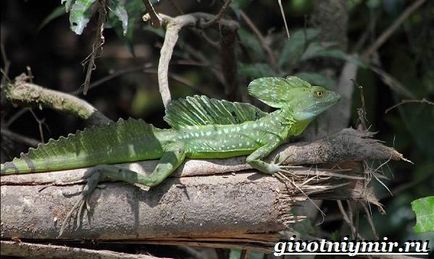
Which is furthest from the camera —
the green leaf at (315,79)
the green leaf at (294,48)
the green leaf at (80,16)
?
the green leaf at (294,48)

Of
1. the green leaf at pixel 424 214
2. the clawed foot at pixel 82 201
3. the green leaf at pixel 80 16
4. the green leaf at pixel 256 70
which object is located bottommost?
the green leaf at pixel 424 214

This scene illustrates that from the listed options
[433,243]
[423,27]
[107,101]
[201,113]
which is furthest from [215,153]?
[107,101]

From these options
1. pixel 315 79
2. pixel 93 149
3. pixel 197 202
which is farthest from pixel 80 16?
pixel 315 79

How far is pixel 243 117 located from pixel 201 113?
20 cm

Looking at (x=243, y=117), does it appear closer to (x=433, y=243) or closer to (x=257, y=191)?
(x=257, y=191)

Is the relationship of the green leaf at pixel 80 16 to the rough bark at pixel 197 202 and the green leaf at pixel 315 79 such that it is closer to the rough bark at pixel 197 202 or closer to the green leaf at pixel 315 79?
the rough bark at pixel 197 202

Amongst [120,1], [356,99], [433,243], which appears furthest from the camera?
[356,99]

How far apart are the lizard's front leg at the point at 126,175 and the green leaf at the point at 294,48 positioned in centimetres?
161

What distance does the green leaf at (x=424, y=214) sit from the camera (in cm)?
308

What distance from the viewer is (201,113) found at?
3553 millimetres

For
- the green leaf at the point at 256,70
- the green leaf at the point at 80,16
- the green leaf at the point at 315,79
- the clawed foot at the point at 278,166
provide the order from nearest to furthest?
the green leaf at the point at 80,16
the clawed foot at the point at 278,166
the green leaf at the point at 256,70
the green leaf at the point at 315,79

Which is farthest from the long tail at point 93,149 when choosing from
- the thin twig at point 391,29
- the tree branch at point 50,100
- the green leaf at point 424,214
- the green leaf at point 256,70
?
the thin twig at point 391,29

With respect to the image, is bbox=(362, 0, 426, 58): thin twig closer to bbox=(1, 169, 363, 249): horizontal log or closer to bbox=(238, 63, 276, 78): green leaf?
bbox=(238, 63, 276, 78): green leaf

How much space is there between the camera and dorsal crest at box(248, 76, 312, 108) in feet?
11.7
